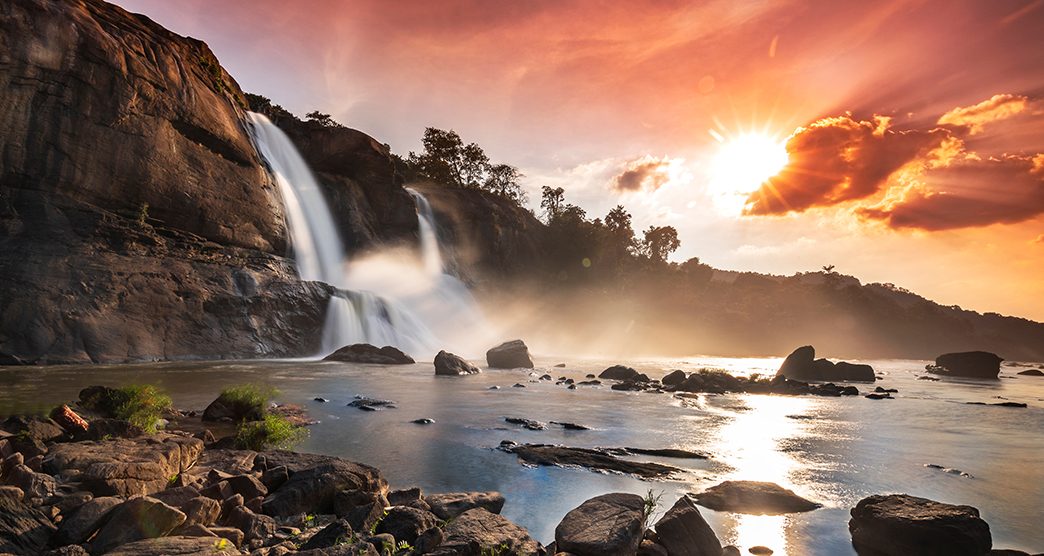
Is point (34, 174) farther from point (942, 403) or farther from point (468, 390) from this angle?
point (942, 403)

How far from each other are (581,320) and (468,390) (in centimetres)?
5798

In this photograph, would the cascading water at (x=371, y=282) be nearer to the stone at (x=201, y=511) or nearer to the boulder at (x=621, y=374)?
the boulder at (x=621, y=374)

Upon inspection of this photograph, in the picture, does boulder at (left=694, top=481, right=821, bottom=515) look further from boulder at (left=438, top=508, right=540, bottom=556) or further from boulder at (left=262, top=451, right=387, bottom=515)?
boulder at (left=262, top=451, right=387, bottom=515)

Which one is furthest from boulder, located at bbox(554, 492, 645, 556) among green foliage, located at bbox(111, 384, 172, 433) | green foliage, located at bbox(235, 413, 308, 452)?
green foliage, located at bbox(111, 384, 172, 433)

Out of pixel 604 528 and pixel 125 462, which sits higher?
pixel 125 462

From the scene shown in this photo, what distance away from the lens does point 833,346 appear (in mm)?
130875

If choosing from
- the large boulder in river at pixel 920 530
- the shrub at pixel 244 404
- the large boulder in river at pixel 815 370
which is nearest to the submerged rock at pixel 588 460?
the large boulder in river at pixel 920 530

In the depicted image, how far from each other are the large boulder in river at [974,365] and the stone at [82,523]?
5936 cm

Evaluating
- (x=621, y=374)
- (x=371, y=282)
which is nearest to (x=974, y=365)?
(x=621, y=374)

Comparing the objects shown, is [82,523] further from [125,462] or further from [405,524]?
[405,524]

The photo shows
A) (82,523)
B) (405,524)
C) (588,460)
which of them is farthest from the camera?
(588,460)

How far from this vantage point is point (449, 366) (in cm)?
2759

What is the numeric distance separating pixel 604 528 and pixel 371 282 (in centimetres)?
4507

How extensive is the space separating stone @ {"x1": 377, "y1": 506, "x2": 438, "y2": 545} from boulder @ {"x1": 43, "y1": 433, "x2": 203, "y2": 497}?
9.10ft
